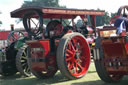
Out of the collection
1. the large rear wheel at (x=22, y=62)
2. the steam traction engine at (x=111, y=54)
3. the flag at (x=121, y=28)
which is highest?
the flag at (x=121, y=28)

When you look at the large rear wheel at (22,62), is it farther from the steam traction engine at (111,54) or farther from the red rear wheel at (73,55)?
the steam traction engine at (111,54)

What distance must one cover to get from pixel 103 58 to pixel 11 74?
4474 mm

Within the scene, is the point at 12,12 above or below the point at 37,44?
above

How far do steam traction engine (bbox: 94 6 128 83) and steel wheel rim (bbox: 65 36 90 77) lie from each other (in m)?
1.32

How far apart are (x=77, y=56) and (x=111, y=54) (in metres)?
1.99

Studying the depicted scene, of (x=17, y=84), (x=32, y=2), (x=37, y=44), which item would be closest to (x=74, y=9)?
(x=37, y=44)

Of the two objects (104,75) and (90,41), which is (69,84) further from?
(90,41)

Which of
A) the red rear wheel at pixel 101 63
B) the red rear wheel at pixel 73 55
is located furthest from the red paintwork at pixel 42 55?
the red rear wheel at pixel 101 63

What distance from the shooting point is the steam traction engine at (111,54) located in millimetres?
4504

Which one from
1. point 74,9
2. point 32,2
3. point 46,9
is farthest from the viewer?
point 32,2

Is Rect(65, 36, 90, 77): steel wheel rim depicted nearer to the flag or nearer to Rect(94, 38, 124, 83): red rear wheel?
Rect(94, 38, 124, 83): red rear wheel

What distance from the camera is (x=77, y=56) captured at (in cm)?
661

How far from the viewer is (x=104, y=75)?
5.03m

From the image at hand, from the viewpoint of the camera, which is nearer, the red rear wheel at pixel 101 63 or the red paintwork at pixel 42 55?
the red rear wheel at pixel 101 63
